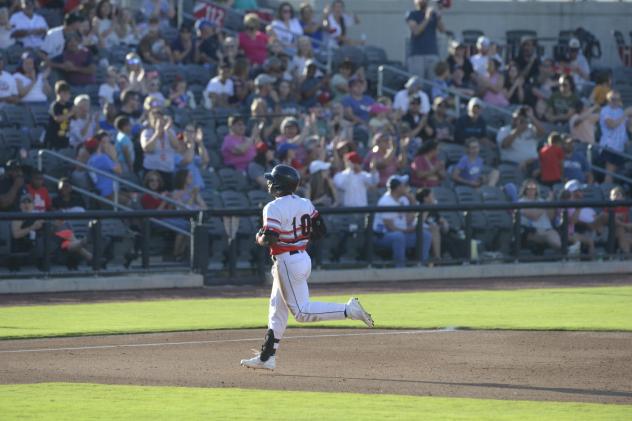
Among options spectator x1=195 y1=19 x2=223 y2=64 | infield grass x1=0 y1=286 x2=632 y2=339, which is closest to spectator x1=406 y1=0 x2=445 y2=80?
spectator x1=195 y1=19 x2=223 y2=64

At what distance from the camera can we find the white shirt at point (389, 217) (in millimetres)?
20531

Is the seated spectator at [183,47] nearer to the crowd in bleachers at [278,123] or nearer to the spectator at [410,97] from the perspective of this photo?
the crowd in bleachers at [278,123]

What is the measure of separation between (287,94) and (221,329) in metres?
8.21

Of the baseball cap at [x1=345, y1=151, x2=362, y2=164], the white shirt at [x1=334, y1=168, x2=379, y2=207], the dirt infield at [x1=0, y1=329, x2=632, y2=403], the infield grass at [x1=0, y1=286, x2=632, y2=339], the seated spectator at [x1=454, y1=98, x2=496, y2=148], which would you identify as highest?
the seated spectator at [x1=454, y1=98, x2=496, y2=148]

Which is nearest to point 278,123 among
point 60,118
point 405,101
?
point 405,101

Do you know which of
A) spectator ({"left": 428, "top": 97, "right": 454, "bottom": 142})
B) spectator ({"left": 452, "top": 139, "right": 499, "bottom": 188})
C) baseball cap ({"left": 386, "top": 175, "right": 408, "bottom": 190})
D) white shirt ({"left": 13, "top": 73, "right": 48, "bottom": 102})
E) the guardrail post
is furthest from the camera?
spectator ({"left": 428, "top": 97, "right": 454, "bottom": 142})

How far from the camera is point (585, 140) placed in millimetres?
24766

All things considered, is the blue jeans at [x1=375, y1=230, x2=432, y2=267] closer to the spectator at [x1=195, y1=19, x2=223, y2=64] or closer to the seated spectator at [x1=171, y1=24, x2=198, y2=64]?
the spectator at [x1=195, y1=19, x2=223, y2=64]

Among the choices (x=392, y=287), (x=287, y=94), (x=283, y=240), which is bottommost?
(x=392, y=287)

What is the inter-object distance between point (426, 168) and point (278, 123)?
2.38 meters

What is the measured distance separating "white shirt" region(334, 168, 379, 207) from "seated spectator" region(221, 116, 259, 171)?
1.33m

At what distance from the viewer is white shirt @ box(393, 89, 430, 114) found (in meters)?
23.4

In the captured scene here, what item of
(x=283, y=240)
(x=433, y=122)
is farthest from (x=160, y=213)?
(x=283, y=240)

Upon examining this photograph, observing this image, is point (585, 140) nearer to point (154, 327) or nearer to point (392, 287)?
point (392, 287)
